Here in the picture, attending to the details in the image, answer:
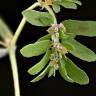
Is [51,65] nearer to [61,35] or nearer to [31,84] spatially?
[61,35]

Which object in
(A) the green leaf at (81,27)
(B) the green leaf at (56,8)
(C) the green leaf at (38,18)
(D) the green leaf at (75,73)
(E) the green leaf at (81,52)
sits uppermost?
(B) the green leaf at (56,8)

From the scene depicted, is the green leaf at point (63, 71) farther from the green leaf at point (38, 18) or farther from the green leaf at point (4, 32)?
the green leaf at point (4, 32)

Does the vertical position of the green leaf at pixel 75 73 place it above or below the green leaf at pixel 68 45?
below

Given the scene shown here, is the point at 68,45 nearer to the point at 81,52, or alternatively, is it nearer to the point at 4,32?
the point at 81,52

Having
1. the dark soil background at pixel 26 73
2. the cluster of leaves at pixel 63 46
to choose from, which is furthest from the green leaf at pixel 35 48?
the dark soil background at pixel 26 73

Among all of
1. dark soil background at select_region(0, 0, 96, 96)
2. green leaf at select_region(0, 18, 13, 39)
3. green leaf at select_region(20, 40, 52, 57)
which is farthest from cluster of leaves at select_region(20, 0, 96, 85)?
dark soil background at select_region(0, 0, 96, 96)

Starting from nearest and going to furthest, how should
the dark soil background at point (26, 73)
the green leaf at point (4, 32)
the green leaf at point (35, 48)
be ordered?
the green leaf at point (35, 48), the green leaf at point (4, 32), the dark soil background at point (26, 73)

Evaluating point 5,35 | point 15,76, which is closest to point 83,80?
point 15,76
